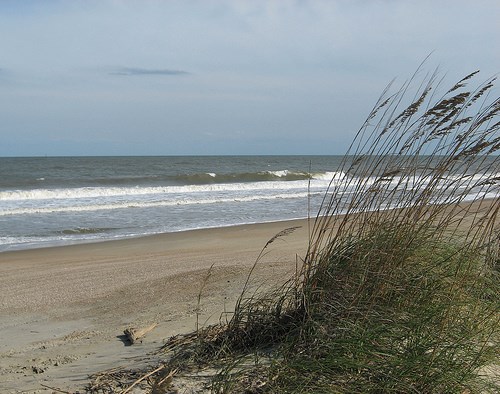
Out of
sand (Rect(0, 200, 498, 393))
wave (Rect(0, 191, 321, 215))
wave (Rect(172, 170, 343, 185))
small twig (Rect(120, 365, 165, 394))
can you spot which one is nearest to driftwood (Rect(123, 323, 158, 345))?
sand (Rect(0, 200, 498, 393))

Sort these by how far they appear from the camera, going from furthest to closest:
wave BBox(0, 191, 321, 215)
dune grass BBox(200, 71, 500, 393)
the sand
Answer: wave BBox(0, 191, 321, 215) < the sand < dune grass BBox(200, 71, 500, 393)

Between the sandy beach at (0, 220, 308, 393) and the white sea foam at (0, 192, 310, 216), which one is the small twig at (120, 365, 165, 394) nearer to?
the sandy beach at (0, 220, 308, 393)

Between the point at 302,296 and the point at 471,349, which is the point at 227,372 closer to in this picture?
the point at 302,296

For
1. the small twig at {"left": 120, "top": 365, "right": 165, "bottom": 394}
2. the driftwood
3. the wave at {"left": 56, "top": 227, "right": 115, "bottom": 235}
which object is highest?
the small twig at {"left": 120, "top": 365, "right": 165, "bottom": 394}

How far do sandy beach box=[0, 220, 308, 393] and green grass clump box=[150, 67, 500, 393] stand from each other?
0.40 meters

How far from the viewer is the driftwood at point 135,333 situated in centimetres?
468

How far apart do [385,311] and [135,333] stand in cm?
217

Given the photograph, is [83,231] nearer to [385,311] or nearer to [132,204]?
[132,204]

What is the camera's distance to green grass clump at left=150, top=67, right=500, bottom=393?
3041 millimetres

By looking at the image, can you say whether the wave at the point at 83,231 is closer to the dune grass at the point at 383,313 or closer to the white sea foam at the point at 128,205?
the white sea foam at the point at 128,205

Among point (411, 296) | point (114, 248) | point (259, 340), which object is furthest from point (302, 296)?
point (114, 248)

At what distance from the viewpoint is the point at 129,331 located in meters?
4.80

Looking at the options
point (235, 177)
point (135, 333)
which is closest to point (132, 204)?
point (135, 333)

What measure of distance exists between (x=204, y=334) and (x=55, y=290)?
14.2 ft
